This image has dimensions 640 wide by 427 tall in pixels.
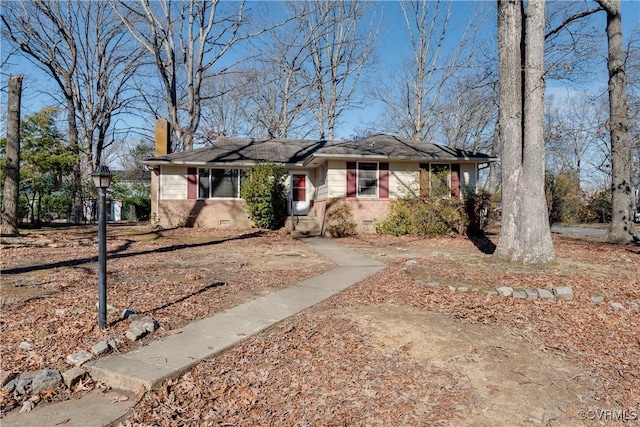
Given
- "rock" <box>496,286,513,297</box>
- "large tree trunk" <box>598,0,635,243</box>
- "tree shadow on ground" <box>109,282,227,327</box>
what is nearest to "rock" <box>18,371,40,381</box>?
"tree shadow on ground" <box>109,282,227,327</box>

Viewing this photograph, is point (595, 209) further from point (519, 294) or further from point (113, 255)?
point (113, 255)

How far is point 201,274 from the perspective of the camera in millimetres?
6789

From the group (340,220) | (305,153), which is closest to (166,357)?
(340,220)

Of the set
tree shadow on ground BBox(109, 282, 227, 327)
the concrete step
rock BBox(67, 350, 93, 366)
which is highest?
the concrete step

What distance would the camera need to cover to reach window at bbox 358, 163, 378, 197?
49.0 ft

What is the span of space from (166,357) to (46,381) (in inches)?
33.5

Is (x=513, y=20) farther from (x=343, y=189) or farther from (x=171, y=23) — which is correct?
(x=171, y=23)

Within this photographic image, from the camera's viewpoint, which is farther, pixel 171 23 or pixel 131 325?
pixel 171 23

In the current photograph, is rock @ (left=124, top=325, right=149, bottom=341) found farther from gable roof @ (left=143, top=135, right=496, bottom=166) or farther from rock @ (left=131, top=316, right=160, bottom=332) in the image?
gable roof @ (left=143, top=135, right=496, bottom=166)

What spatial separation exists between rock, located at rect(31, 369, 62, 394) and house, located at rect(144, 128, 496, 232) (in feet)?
38.0

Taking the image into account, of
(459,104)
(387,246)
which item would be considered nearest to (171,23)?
(387,246)

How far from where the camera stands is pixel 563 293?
5.25 meters

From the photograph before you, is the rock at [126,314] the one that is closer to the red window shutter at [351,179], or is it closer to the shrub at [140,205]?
the red window shutter at [351,179]

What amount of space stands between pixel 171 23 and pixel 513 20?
→ 56.4ft
